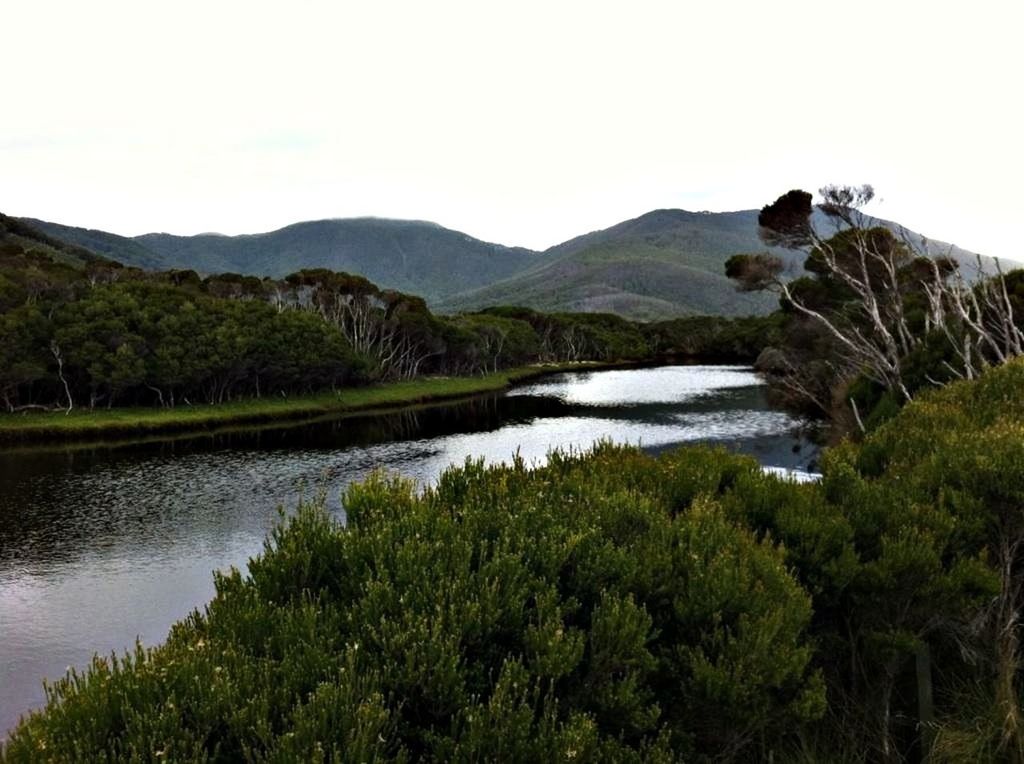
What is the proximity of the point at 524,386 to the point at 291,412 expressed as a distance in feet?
184

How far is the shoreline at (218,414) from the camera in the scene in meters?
61.9

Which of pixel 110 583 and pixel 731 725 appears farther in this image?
pixel 110 583

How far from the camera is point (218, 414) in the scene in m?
74.3

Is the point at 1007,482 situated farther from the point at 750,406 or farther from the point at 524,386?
the point at 524,386

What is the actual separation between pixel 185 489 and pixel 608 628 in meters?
44.1

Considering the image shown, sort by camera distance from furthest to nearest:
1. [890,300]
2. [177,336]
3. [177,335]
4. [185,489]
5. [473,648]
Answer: [177,335], [177,336], [185,489], [890,300], [473,648]

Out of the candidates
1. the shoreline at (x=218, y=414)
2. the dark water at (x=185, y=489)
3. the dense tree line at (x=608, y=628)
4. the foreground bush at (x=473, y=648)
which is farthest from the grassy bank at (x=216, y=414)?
the foreground bush at (x=473, y=648)

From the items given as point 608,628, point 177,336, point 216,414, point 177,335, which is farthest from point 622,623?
point 177,335

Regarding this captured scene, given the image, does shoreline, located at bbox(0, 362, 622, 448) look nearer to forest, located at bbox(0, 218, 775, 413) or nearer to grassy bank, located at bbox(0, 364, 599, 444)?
grassy bank, located at bbox(0, 364, 599, 444)

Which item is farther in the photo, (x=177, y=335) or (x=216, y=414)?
(x=177, y=335)

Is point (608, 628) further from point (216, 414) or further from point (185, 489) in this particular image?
point (216, 414)

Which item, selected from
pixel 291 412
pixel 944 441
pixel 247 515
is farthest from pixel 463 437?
pixel 944 441

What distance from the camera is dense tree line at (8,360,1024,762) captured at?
5414 mm

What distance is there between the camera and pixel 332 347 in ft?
291
